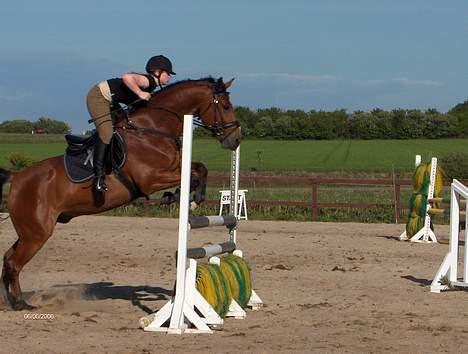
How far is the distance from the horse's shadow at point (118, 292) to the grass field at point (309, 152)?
100.0 ft

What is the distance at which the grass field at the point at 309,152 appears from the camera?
151ft

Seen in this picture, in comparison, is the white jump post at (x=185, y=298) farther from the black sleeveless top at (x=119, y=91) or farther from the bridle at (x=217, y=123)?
the black sleeveless top at (x=119, y=91)

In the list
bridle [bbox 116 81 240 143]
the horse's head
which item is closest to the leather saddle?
bridle [bbox 116 81 240 143]

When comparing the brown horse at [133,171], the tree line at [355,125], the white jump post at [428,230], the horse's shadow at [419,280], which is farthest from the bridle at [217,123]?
the tree line at [355,125]

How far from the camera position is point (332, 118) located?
69000mm

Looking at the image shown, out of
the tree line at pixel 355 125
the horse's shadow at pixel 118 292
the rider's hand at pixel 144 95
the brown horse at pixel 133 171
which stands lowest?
the horse's shadow at pixel 118 292

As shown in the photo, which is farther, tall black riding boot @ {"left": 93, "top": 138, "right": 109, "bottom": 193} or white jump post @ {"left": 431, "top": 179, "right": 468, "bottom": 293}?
white jump post @ {"left": 431, "top": 179, "right": 468, "bottom": 293}

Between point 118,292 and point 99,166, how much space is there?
2.36 metres

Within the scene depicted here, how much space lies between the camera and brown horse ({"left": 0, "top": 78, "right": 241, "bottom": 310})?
333 inches

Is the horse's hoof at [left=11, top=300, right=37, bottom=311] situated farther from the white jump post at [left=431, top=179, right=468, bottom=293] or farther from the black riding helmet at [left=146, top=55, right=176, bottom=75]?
the white jump post at [left=431, top=179, right=468, bottom=293]

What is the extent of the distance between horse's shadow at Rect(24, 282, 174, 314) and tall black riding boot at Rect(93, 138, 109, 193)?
142cm

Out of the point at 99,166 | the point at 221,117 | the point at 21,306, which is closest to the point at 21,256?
the point at 21,306

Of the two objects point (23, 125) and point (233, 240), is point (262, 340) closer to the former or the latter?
point (233, 240)

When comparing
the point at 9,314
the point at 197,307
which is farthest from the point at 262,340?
the point at 9,314
